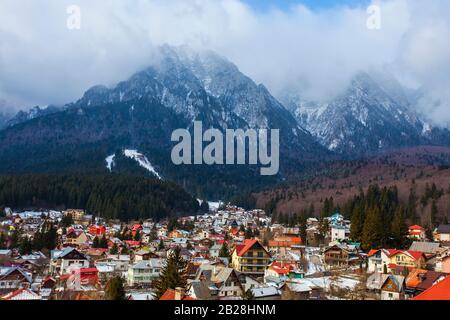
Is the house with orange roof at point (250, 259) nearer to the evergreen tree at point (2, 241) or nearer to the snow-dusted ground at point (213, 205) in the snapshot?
the evergreen tree at point (2, 241)

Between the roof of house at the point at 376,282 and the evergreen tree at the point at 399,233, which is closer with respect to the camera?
the roof of house at the point at 376,282

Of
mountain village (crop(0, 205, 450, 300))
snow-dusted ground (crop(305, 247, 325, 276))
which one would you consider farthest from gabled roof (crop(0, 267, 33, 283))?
snow-dusted ground (crop(305, 247, 325, 276))

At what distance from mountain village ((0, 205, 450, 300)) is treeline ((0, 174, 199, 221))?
26.3 m

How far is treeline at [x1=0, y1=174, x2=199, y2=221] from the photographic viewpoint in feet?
326

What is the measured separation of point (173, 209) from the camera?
11688 centimetres

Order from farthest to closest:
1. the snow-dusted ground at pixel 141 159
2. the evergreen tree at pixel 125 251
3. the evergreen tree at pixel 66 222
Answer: the snow-dusted ground at pixel 141 159 → the evergreen tree at pixel 66 222 → the evergreen tree at pixel 125 251

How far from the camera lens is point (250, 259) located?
43.2 meters

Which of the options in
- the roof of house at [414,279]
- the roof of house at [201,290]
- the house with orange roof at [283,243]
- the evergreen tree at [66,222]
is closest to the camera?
Answer: the roof of house at [201,290]

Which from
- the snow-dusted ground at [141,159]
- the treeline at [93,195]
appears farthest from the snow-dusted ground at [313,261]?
the snow-dusted ground at [141,159]

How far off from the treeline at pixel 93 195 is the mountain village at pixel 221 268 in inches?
1034

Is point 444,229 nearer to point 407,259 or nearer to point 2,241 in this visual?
point 407,259

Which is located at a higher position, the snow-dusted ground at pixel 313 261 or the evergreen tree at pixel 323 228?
the evergreen tree at pixel 323 228

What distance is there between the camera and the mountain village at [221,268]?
91.1ft
